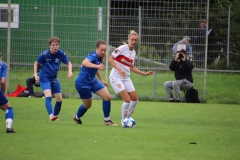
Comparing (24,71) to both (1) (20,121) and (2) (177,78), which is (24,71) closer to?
(2) (177,78)

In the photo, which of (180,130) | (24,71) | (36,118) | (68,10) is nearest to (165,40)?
(68,10)

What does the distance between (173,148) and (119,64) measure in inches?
158

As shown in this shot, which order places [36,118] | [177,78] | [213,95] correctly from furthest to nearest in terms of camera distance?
[213,95], [177,78], [36,118]

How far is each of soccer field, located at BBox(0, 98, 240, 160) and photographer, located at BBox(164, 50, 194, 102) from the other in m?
3.27

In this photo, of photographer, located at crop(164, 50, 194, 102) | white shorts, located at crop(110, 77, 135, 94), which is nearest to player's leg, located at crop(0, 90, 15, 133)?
white shorts, located at crop(110, 77, 135, 94)

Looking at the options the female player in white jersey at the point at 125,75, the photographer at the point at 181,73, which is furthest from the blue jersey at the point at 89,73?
the photographer at the point at 181,73

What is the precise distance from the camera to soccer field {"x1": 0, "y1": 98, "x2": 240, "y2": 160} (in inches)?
358

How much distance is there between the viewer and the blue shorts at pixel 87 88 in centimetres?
1342

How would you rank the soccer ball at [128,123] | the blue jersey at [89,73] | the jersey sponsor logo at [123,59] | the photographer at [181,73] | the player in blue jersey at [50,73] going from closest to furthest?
the soccer ball at [128,123] → the blue jersey at [89,73] → the jersey sponsor logo at [123,59] → the player in blue jersey at [50,73] → the photographer at [181,73]

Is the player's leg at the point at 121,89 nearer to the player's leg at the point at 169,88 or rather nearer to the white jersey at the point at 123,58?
the white jersey at the point at 123,58

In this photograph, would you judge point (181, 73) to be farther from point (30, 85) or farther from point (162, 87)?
point (30, 85)

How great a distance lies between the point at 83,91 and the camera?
13.4m

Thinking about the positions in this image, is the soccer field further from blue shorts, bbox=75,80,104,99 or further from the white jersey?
the white jersey

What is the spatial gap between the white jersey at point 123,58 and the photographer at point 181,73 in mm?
7617
